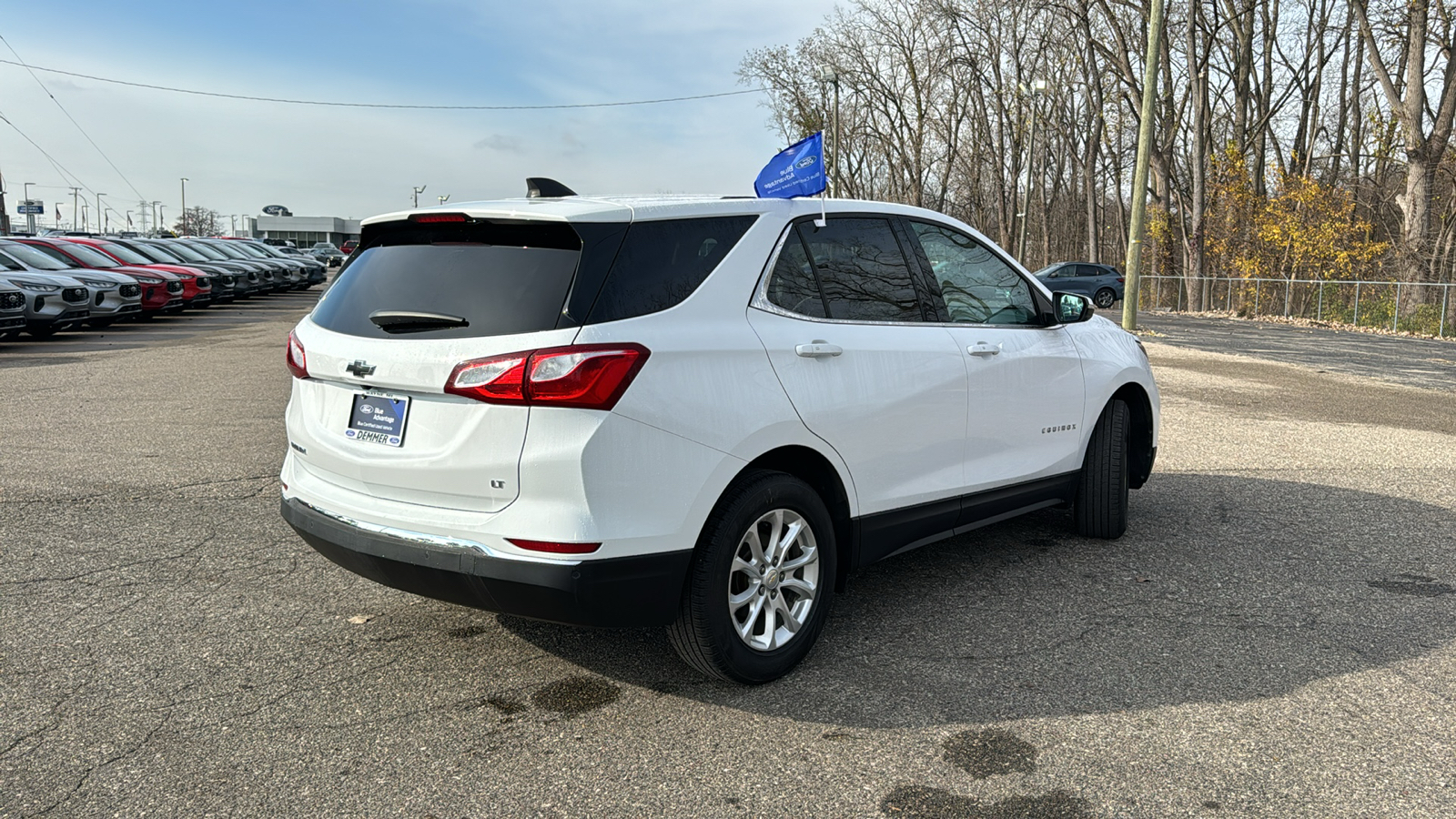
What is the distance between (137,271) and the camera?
872 inches

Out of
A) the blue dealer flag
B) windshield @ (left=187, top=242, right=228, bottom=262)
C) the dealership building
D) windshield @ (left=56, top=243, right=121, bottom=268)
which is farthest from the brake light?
the dealership building

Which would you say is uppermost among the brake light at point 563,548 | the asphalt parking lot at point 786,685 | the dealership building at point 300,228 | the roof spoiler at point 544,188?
the dealership building at point 300,228

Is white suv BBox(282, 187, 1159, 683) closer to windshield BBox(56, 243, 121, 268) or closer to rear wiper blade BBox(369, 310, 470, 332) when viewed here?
rear wiper blade BBox(369, 310, 470, 332)

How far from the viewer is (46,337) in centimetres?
1859

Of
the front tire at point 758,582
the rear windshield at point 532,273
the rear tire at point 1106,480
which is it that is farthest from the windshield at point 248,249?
the front tire at point 758,582

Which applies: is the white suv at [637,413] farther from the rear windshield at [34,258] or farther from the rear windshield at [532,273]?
the rear windshield at [34,258]

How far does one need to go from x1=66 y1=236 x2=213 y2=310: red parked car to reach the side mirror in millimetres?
22382

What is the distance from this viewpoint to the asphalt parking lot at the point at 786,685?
309 cm

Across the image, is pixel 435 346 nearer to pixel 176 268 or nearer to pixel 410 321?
pixel 410 321

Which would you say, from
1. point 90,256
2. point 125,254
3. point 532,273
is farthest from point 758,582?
point 125,254

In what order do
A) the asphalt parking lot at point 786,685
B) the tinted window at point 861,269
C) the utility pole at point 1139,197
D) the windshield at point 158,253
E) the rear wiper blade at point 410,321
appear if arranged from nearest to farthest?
the asphalt parking lot at point 786,685 < the rear wiper blade at point 410,321 < the tinted window at point 861,269 < the utility pole at point 1139,197 < the windshield at point 158,253

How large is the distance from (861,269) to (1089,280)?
36554 mm

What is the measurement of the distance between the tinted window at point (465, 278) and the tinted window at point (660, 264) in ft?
0.49

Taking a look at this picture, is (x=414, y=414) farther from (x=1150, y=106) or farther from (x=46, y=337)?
(x=1150, y=106)
